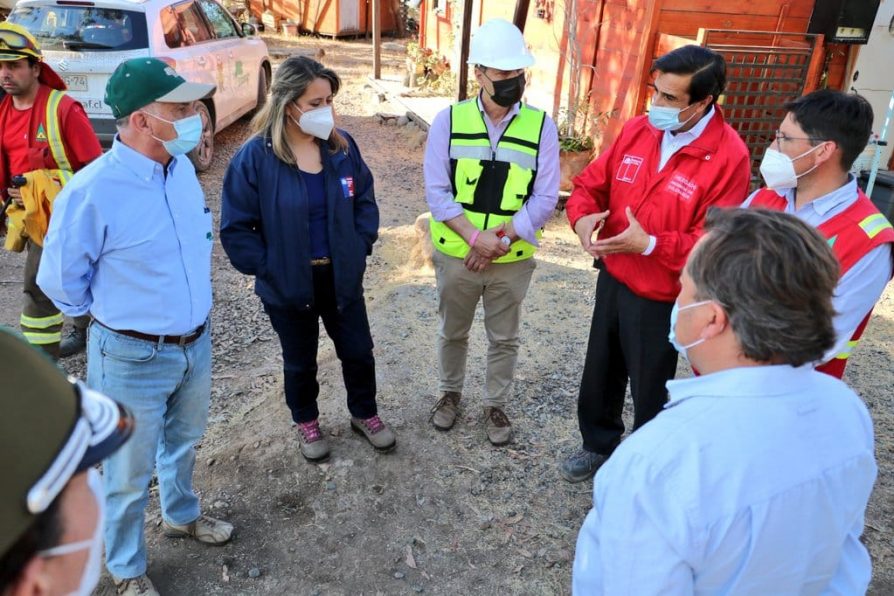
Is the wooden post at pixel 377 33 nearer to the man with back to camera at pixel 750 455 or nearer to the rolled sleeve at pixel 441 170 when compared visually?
the rolled sleeve at pixel 441 170

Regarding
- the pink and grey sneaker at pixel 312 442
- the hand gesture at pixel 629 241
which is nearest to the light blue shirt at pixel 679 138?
the hand gesture at pixel 629 241

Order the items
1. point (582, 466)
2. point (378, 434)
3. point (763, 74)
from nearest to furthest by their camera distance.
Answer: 1. point (582, 466)
2. point (378, 434)
3. point (763, 74)

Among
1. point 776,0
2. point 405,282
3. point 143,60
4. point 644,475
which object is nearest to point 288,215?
point 143,60

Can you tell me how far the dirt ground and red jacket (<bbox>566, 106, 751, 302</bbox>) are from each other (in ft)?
3.99

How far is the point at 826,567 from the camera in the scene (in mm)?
1320

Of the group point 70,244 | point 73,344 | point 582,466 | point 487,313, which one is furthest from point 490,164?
point 73,344

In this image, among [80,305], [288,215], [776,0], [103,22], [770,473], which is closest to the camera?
[770,473]

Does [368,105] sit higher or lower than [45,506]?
lower

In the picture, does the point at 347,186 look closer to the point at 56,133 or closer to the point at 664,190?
the point at 664,190

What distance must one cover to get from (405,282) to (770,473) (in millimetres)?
4600

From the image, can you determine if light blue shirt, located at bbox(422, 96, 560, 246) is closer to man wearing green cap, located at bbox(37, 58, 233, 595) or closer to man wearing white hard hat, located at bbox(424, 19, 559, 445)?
man wearing white hard hat, located at bbox(424, 19, 559, 445)

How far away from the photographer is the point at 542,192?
3.34 m

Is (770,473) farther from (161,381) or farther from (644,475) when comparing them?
(161,381)

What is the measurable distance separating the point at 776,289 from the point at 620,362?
2.06 metres
